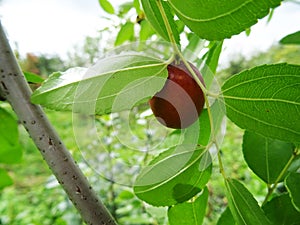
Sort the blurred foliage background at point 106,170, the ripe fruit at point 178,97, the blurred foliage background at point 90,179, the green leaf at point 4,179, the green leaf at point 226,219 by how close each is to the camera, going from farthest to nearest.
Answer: the blurred foliage background at point 90,179 < the blurred foliage background at point 106,170 < the green leaf at point 4,179 < the green leaf at point 226,219 < the ripe fruit at point 178,97

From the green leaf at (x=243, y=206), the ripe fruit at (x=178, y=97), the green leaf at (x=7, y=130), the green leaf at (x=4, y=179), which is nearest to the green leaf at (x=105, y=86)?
the ripe fruit at (x=178, y=97)

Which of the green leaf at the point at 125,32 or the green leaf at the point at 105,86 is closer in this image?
the green leaf at the point at 105,86

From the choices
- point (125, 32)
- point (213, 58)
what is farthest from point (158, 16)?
point (125, 32)

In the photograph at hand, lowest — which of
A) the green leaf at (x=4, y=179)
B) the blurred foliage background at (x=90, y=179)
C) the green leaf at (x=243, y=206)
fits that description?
the blurred foliage background at (x=90, y=179)

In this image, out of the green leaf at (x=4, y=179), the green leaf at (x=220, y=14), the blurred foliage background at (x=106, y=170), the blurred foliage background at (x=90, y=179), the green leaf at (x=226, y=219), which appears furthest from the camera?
the blurred foliage background at (x=90, y=179)

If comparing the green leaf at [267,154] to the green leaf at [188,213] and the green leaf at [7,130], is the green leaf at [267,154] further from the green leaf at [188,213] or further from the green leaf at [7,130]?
the green leaf at [7,130]

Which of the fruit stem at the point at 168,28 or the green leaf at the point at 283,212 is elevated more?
the fruit stem at the point at 168,28

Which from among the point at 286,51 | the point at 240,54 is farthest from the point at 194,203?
the point at 286,51
